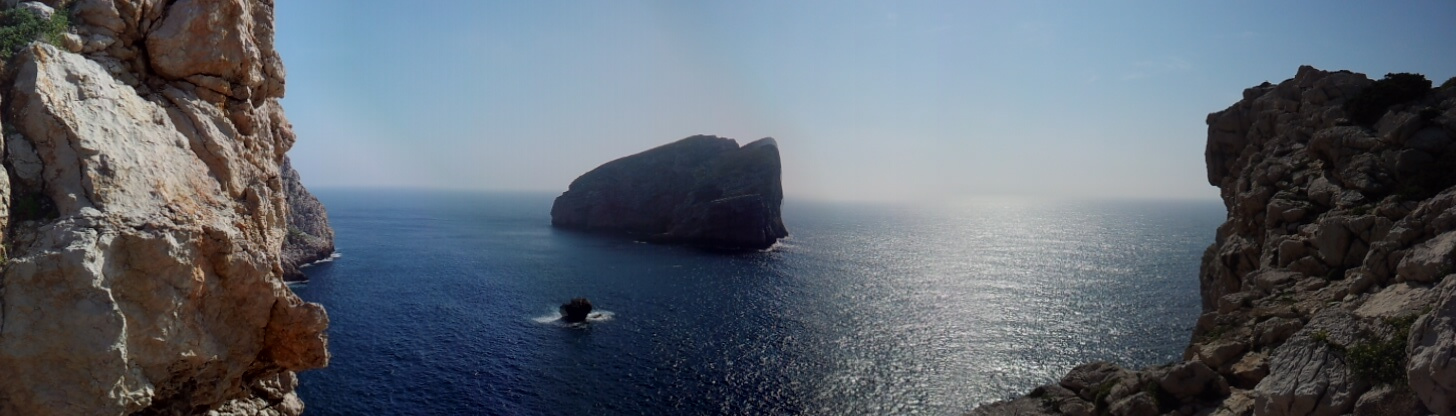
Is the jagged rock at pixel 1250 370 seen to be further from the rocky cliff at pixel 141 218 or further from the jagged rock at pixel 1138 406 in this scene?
the rocky cliff at pixel 141 218

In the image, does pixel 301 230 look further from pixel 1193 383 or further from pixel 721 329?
pixel 1193 383

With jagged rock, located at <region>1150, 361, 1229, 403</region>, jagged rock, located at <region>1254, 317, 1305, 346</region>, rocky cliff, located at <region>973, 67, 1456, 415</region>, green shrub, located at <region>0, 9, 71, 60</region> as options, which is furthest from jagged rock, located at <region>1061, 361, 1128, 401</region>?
green shrub, located at <region>0, 9, 71, 60</region>

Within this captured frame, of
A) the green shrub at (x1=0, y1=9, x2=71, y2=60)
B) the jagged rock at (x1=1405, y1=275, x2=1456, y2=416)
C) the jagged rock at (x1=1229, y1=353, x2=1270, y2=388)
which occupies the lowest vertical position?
A: the jagged rock at (x1=1229, y1=353, x2=1270, y2=388)

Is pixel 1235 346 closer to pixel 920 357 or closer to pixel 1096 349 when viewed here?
pixel 920 357

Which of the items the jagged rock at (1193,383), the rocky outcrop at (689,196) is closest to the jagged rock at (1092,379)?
the jagged rock at (1193,383)

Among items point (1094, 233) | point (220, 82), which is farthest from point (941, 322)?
point (1094, 233)

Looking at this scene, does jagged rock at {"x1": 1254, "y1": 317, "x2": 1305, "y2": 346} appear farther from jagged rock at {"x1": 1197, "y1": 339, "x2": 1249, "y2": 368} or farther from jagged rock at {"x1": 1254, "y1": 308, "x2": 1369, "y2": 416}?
jagged rock at {"x1": 1254, "y1": 308, "x2": 1369, "y2": 416}
